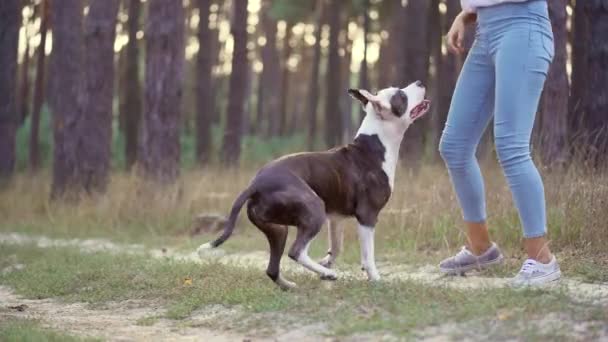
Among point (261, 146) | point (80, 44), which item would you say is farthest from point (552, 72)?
point (261, 146)

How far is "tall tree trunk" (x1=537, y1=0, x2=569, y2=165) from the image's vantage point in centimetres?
1190

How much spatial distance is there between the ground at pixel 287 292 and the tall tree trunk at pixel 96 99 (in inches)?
99.0

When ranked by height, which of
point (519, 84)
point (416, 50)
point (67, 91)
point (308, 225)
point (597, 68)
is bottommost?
point (308, 225)

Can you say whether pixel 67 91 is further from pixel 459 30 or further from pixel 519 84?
pixel 519 84

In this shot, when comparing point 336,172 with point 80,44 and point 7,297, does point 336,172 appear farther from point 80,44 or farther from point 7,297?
point 80,44

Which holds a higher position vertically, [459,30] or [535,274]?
[459,30]

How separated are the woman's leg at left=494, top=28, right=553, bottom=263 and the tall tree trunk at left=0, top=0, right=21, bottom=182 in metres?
15.0

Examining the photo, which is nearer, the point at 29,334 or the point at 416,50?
the point at 29,334

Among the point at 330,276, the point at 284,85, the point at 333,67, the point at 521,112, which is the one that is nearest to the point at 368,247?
the point at 330,276

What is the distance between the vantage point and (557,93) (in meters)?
12.2

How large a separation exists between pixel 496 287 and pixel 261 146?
2396 cm

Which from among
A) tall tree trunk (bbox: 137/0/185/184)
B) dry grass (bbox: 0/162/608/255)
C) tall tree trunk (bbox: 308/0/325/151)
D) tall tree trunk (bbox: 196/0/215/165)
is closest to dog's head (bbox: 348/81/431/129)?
dry grass (bbox: 0/162/608/255)

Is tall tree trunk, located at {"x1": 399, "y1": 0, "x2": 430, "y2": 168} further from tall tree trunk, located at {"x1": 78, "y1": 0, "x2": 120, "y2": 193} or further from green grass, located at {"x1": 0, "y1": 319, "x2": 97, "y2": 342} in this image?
green grass, located at {"x1": 0, "y1": 319, "x2": 97, "y2": 342}

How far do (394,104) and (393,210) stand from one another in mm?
3929
